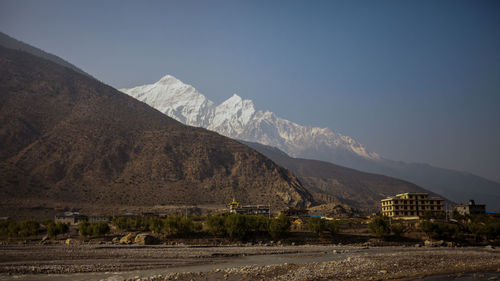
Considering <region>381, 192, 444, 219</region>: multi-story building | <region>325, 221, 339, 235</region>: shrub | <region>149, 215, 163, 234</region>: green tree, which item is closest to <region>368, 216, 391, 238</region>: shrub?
<region>325, 221, 339, 235</region>: shrub

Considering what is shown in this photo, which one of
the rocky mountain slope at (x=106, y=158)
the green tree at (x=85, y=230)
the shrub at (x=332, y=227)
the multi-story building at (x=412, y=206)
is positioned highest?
the rocky mountain slope at (x=106, y=158)

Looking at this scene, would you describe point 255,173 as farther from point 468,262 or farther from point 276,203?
point 468,262

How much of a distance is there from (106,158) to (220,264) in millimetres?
102263

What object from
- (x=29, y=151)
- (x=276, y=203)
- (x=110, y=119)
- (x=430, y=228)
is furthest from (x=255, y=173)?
(x=430, y=228)

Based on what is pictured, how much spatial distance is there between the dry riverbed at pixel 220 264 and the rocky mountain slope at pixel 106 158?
201 feet

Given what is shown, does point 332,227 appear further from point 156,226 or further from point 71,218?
point 71,218

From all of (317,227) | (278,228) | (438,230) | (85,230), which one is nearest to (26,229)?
(85,230)

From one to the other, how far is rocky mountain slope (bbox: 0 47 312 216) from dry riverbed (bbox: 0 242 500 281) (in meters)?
61.2

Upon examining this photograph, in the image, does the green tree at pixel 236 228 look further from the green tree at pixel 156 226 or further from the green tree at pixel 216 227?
the green tree at pixel 156 226

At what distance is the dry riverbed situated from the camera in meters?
32.9

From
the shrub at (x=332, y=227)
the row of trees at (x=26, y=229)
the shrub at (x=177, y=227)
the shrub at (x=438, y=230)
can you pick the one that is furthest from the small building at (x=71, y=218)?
the shrub at (x=438, y=230)

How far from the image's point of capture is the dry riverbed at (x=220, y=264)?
3294cm

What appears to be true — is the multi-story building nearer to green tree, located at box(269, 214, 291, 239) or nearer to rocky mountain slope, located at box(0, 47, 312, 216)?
rocky mountain slope, located at box(0, 47, 312, 216)

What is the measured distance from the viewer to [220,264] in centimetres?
4009
